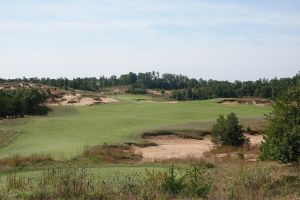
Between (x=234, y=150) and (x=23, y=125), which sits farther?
(x=23, y=125)

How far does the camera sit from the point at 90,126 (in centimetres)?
4881

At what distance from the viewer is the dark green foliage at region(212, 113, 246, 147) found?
36969 millimetres

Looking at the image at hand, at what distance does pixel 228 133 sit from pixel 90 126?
16.7 m

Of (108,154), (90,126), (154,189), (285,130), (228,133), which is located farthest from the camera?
(90,126)

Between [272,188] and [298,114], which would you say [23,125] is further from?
[272,188]

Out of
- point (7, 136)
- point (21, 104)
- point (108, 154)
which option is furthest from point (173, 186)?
point (21, 104)

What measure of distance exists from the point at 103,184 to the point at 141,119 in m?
42.3

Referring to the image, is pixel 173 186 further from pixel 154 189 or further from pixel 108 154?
pixel 108 154

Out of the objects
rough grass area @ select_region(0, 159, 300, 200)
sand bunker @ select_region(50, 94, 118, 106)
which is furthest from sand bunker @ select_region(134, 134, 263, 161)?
sand bunker @ select_region(50, 94, 118, 106)

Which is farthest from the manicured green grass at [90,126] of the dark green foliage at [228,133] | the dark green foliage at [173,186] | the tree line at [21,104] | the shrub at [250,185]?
the dark green foliage at [173,186]

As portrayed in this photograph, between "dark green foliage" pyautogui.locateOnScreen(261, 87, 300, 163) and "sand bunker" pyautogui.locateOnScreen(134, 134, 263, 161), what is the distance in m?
9.96

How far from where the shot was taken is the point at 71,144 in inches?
1437

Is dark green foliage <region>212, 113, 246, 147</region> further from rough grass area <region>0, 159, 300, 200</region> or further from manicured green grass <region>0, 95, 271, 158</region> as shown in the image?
rough grass area <region>0, 159, 300, 200</region>

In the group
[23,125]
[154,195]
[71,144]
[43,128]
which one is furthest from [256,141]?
[154,195]
